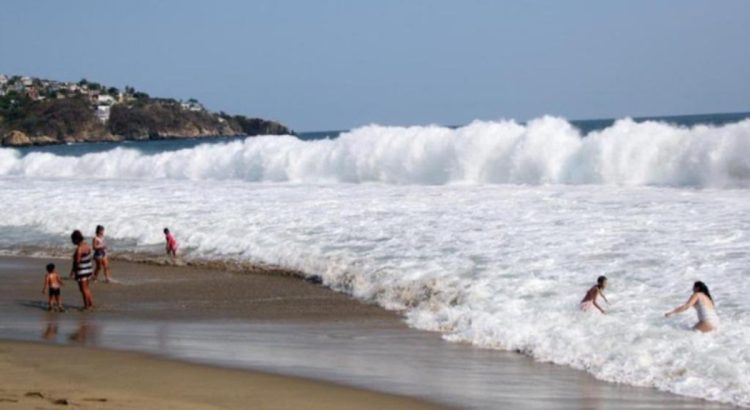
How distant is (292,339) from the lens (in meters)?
12.1

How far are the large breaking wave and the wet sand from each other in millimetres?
13850

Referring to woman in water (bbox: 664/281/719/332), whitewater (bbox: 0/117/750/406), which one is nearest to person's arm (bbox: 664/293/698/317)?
woman in water (bbox: 664/281/719/332)

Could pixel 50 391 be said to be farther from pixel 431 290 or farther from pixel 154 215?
pixel 154 215

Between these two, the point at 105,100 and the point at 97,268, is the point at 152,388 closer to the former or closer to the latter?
the point at 97,268

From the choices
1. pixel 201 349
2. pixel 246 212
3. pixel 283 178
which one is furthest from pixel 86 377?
pixel 283 178

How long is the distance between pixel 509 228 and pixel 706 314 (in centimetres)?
753

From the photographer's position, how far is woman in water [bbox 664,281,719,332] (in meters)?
10.8

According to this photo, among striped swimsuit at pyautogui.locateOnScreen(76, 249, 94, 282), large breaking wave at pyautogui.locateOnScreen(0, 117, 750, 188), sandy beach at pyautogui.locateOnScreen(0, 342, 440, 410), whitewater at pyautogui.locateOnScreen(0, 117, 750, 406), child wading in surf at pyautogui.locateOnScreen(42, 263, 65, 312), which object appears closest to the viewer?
sandy beach at pyautogui.locateOnScreen(0, 342, 440, 410)

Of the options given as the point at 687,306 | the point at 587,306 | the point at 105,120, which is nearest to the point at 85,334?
the point at 587,306

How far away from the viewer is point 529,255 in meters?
15.6

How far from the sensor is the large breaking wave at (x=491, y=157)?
27.9 metres

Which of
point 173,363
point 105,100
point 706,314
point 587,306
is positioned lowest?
point 173,363

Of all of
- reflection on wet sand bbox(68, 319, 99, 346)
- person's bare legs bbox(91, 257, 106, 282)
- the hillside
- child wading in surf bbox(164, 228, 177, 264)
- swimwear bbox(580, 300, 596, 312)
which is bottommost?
reflection on wet sand bbox(68, 319, 99, 346)

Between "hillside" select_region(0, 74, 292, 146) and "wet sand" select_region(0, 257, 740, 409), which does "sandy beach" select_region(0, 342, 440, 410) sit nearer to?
"wet sand" select_region(0, 257, 740, 409)
